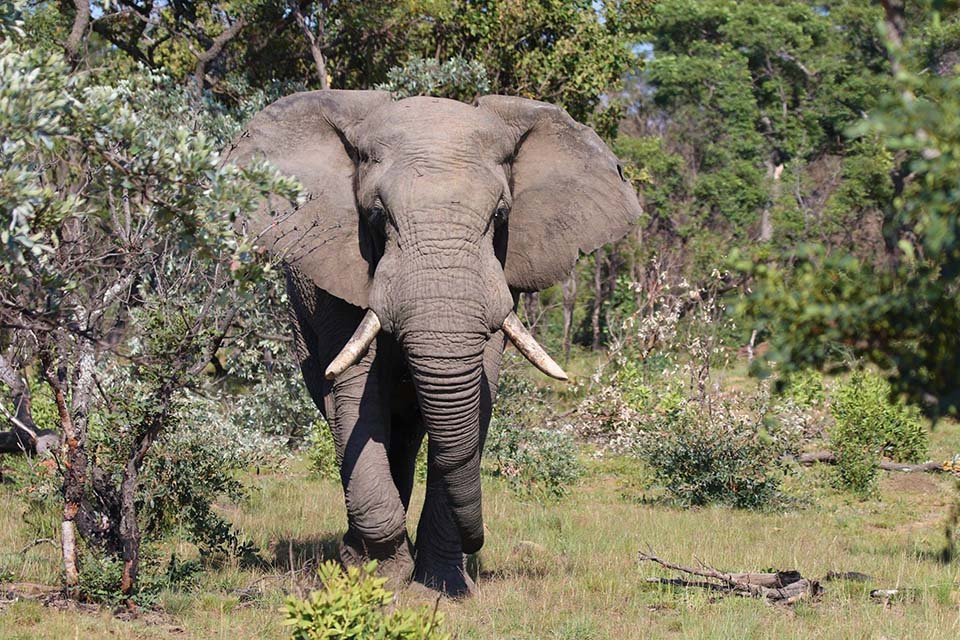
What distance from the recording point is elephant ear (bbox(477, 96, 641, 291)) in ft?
25.7

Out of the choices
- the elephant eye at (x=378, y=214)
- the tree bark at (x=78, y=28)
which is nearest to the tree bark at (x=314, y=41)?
the tree bark at (x=78, y=28)

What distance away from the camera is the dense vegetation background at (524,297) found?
12.4 ft

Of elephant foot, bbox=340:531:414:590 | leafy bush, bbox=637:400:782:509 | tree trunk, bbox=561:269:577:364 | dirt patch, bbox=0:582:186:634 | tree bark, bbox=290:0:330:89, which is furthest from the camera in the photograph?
tree trunk, bbox=561:269:577:364

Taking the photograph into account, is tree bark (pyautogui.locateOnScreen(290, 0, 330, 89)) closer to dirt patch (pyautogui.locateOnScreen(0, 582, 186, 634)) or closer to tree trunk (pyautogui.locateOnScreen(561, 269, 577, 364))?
dirt patch (pyautogui.locateOnScreen(0, 582, 186, 634))

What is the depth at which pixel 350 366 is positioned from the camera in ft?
22.7

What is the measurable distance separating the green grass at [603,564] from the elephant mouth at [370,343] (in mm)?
1228

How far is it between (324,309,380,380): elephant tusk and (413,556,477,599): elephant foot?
137cm

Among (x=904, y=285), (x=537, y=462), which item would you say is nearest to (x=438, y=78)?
(x=537, y=462)

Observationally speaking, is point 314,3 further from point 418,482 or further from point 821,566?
point 821,566

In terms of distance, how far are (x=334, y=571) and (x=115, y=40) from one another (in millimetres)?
12016

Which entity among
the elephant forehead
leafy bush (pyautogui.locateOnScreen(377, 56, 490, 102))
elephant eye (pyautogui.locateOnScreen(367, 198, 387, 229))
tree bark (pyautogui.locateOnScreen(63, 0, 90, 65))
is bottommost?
elephant eye (pyautogui.locateOnScreen(367, 198, 387, 229))

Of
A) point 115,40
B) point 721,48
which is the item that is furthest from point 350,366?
point 721,48

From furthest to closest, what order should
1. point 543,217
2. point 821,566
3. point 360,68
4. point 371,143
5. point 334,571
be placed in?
point 360,68
point 821,566
point 543,217
point 371,143
point 334,571

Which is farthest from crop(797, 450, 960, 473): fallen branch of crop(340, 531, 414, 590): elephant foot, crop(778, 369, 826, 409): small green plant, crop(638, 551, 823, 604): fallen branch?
crop(340, 531, 414, 590): elephant foot
